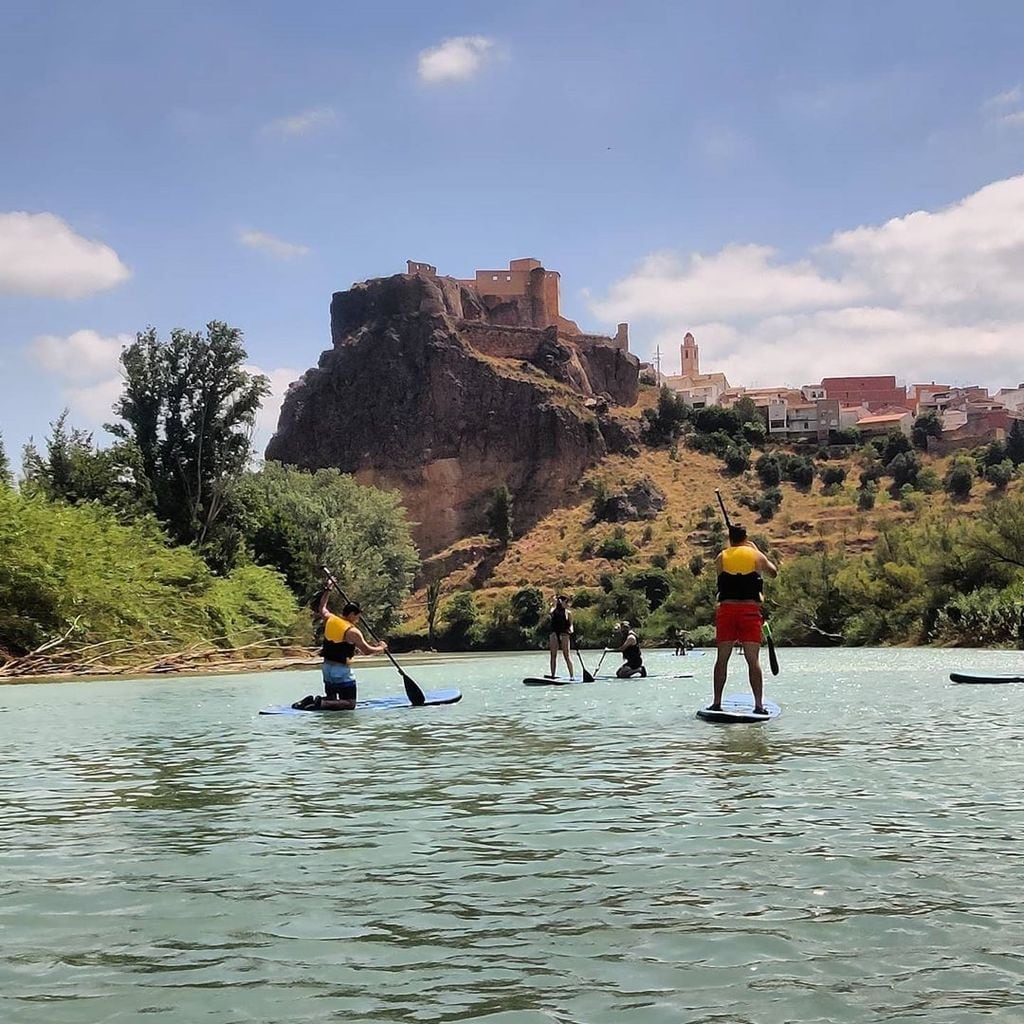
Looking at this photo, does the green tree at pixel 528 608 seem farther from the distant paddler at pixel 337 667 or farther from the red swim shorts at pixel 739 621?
the red swim shorts at pixel 739 621

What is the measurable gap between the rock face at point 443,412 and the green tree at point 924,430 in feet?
99.9

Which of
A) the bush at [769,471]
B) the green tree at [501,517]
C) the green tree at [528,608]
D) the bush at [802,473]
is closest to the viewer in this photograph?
the green tree at [528,608]

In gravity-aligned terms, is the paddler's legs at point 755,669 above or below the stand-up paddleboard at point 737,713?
above

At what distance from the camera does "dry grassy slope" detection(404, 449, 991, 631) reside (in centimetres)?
9862

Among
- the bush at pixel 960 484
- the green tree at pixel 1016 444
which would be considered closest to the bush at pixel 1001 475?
the bush at pixel 960 484

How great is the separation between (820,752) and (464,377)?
120m

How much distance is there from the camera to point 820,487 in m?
115

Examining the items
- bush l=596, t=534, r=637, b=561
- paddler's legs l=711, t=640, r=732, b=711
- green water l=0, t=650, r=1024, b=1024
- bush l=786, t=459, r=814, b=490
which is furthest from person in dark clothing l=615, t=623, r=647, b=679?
bush l=786, t=459, r=814, b=490

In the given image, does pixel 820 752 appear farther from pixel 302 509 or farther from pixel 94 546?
pixel 302 509

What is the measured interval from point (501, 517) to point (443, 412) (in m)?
18.2

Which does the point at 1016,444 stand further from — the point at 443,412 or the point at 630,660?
the point at 630,660

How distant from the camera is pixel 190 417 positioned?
44906 mm

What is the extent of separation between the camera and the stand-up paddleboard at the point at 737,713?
13273 mm

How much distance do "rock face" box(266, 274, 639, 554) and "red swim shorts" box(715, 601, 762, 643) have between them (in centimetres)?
10610
